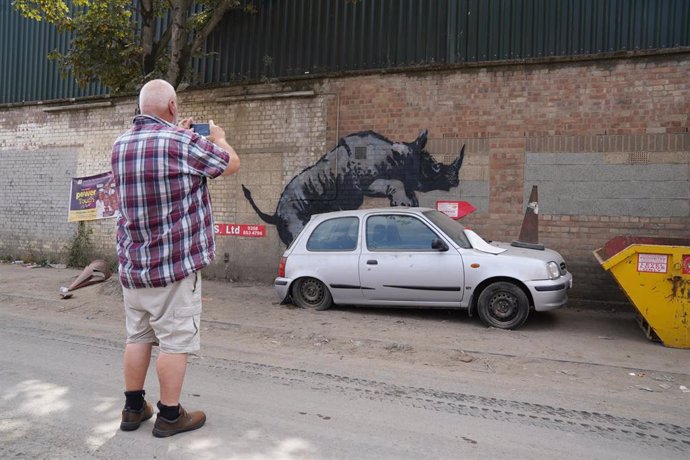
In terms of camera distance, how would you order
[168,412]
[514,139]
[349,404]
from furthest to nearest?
[514,139], [349,404], [168,412]

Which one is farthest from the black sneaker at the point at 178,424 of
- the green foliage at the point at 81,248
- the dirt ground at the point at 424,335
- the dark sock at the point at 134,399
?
the green foliage at the point at 81,248

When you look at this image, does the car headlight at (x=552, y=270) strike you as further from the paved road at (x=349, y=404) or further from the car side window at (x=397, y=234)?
the car side window at (x=397, y=234)

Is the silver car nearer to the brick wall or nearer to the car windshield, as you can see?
the car windshield

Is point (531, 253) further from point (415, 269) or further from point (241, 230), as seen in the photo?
point (241, 230)

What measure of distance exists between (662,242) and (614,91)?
2.64 m

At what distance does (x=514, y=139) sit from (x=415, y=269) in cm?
339

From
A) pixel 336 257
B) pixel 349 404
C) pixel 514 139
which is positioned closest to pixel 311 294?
pixel 336 257

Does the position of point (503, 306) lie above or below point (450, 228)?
below

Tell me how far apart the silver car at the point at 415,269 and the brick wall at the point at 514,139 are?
70.8 inches

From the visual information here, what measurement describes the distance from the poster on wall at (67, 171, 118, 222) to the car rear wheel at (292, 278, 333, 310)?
237 inches

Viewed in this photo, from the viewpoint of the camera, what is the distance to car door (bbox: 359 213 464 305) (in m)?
6.61

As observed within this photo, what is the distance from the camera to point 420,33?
31.2 feet

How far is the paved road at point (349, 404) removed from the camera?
317 cm

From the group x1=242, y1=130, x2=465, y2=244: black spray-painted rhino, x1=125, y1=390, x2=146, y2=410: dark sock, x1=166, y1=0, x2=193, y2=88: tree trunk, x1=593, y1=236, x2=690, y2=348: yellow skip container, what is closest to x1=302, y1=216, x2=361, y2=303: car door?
x1=242, y1=130, x2=465, y2=244: black spray-painted rhino
